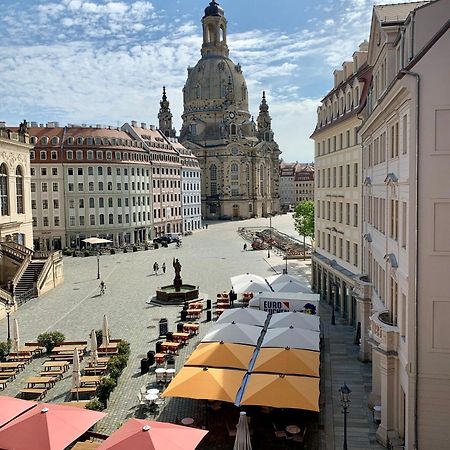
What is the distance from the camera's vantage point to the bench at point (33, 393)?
21547 mm

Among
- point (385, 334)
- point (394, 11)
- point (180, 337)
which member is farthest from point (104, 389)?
point (394, 11)

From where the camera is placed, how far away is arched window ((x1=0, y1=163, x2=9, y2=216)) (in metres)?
50.0

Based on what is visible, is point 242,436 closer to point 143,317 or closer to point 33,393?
point 33,393

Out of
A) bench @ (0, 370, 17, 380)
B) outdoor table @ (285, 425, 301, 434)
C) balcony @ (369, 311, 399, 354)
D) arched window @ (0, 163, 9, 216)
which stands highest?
arched window @ (0, 163, 9, 216)

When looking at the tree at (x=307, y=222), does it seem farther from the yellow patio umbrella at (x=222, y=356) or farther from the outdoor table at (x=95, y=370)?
the yellow patio umbrella at (x=222, y=356)

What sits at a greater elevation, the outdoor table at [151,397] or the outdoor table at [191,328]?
the outdoor table at [151,397]

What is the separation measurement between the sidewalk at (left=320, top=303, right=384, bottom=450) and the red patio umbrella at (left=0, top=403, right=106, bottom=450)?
7.84 metres

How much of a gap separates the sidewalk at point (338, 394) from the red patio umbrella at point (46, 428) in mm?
7838

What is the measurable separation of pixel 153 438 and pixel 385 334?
Result: 8181 millimetres

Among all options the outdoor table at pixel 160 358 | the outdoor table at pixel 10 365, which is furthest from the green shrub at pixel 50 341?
the outdoor table at pixel 160 358

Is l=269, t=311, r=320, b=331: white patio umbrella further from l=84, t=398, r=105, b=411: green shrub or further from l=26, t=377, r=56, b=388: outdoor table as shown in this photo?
l=26, t=377, r=56, b=388: outdoor table

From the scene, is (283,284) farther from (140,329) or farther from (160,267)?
(160,267)

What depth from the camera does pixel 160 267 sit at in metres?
59.4

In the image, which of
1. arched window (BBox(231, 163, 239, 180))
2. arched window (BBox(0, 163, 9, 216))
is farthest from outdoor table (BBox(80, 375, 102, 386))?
arched window (BBox(231, 163, 239, 180))
